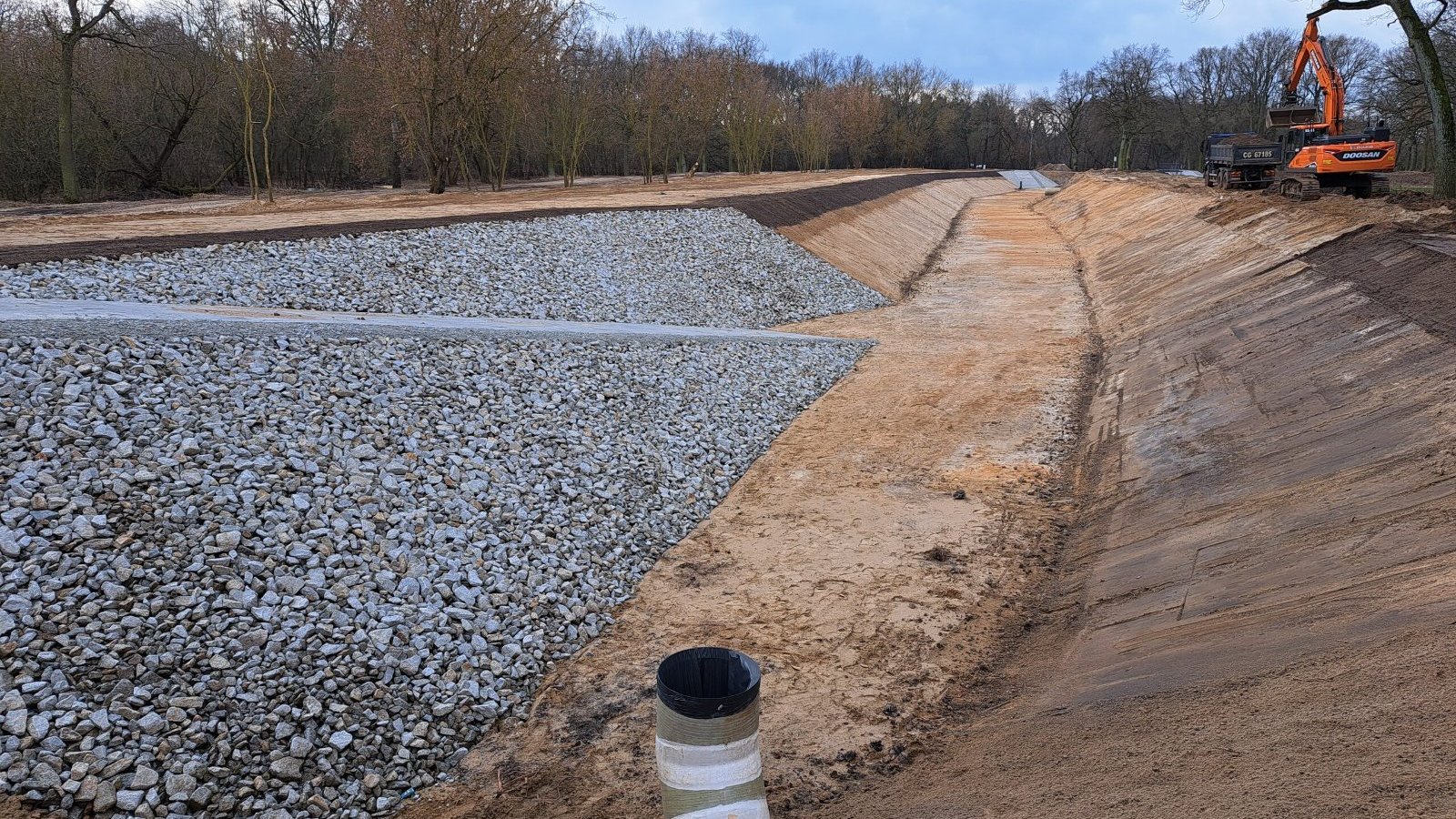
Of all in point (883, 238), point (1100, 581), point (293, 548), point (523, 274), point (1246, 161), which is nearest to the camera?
point (293, 548)

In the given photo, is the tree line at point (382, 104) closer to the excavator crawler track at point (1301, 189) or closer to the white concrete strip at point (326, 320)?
the excavator crawler track at point (1301, 189)

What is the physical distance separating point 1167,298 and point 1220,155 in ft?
53.7

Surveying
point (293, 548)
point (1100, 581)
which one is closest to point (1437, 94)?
point (1100, 581)

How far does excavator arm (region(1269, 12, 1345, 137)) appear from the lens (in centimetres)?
2667

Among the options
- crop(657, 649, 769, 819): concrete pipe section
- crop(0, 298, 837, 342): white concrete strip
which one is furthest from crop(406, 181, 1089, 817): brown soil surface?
crop(0, 298, 837, 342): white concrete strip

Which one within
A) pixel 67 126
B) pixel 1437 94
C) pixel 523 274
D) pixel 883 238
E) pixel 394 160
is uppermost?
pixel 394 160

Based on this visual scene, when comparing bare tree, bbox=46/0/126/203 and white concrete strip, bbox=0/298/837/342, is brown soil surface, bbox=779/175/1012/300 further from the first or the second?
bare tree, bbox=46/0/126/203

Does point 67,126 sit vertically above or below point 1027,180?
below

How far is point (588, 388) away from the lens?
12977 millimetres

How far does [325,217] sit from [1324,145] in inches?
1043

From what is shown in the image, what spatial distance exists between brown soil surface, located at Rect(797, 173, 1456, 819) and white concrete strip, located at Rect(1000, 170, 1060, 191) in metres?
63.5

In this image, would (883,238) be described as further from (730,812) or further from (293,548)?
(730,812)

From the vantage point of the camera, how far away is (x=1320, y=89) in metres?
28.0

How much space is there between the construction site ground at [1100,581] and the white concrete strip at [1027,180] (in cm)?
5977
